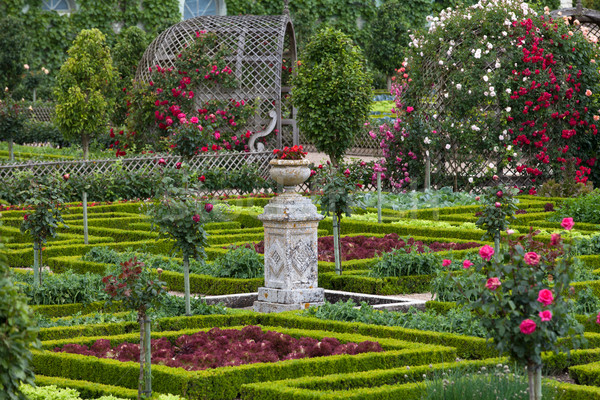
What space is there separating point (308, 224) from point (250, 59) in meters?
10.6

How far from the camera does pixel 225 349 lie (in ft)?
22.6

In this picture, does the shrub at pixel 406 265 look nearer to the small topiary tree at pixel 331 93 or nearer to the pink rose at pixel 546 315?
the pink rose at pixel 546 315

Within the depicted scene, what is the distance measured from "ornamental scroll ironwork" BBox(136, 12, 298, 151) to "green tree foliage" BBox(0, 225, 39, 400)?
47.6ft

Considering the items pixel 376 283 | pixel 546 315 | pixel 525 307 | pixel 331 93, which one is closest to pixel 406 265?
pixel 376 283

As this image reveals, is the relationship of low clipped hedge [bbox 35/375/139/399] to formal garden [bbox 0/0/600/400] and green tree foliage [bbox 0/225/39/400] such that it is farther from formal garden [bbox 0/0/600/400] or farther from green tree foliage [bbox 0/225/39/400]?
green tree foliage [bbox 0/225/39/400]

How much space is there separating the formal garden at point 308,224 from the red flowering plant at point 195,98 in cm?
5

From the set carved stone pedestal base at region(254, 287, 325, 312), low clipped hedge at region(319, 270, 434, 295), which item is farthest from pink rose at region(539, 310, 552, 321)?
low clipped hedge at region(319, 270, 434, 295)

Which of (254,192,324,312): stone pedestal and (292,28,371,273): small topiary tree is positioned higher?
(292,28,371,273): small topiary tree

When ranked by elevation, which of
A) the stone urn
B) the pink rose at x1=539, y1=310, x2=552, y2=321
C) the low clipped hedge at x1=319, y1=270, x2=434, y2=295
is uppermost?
the stone urn

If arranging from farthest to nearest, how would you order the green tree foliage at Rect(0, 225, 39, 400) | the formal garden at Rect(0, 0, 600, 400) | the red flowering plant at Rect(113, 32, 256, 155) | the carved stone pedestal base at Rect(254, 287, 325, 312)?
the red flowering plant at Rect(113, 32, 256, 155), the carved stone pedestal base at Rect(254, 287, 325, 312), the formal garden at Rect(0, 0, 600, 400), the green tree foliage at Rect(0, 225, 39, 400)

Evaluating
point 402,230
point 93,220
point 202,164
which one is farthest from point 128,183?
point 402,230

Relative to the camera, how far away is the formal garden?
5762mm

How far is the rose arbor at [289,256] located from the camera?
8.62 m

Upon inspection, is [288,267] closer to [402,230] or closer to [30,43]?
[402,230]
